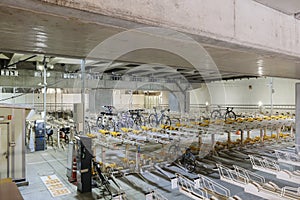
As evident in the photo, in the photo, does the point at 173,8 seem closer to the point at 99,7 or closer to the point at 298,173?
the point at 99,7

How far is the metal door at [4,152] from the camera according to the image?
580 cm

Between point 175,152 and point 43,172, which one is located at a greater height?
point 175,152

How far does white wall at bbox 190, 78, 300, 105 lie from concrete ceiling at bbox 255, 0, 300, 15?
48.5ft

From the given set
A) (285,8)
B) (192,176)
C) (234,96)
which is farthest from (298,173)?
(234,96)

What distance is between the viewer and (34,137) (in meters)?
10.0

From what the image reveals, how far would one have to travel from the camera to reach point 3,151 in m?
5.85

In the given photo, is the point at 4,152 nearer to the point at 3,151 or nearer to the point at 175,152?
the point at 3,151

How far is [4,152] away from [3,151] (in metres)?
0.03

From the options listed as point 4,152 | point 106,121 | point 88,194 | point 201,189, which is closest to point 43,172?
point 4,152

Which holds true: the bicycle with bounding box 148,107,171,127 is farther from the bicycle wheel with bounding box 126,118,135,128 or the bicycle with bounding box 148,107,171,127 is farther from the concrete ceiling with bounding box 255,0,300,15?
the concrete ceiling with bounding box 255,0,300,15

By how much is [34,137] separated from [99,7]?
10.1 meters

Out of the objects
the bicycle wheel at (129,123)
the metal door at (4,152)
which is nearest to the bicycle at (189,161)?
the bicycle wheel at (129,123)

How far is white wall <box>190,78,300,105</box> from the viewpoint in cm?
1553

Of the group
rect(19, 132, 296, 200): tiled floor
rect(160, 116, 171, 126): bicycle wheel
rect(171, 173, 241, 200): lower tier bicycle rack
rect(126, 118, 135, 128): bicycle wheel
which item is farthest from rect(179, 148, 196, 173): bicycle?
rect(126, 118, 135, 128): bicycle wheel
